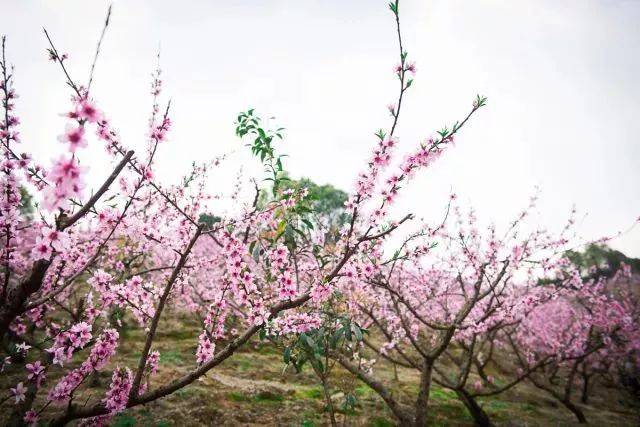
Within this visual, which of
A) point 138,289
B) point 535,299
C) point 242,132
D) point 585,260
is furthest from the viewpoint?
point 585,260

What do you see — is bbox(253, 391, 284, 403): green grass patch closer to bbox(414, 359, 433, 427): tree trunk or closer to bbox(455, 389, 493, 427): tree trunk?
bbox(414, 359, 433, 427): tree trunk

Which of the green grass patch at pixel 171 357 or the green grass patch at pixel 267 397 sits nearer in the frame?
the green grass patch at pixel 267 397

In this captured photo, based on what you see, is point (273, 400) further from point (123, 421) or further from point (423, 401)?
point (423, 401)

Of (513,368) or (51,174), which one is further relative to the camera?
(513,368)

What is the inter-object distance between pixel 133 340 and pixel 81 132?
11438 mm

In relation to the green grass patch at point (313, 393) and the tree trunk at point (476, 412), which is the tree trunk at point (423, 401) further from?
the green grass patch at point (313, 393)

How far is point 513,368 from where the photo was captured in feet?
53.2

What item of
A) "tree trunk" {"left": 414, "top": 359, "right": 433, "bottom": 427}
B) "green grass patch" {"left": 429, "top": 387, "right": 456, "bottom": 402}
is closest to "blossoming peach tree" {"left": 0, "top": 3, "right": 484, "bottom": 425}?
"tree trunk" {"left": 414, "top": 359, "right": 433, "bottom": 427}

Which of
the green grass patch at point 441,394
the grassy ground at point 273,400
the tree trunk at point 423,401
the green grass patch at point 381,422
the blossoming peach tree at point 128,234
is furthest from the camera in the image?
the green grass patch at point 441,394

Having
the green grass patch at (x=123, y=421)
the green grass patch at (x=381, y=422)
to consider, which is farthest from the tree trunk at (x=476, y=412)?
the green grass patch at (x=123, y=421)

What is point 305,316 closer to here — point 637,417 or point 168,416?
point 168,416

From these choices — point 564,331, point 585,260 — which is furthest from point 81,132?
point 585,260

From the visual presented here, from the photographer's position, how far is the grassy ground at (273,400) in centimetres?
655

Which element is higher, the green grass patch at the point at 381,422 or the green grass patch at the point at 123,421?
the green grass patch at the point at 381,422
